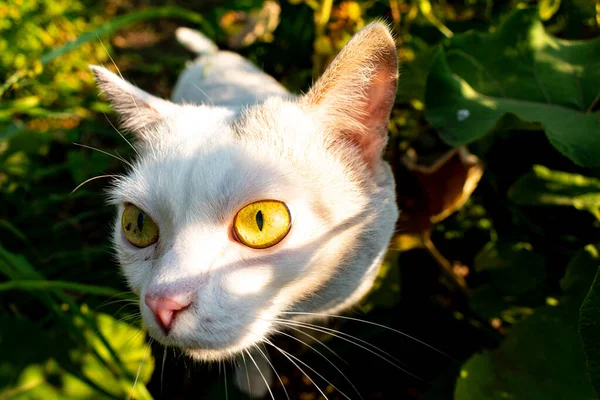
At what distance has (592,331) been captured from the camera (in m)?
0.74

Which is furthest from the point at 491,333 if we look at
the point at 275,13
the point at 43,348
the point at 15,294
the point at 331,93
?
the point at 275,13

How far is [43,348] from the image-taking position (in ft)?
4.08

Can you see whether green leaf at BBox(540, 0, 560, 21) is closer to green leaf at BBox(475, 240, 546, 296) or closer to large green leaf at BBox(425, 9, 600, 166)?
large green leaf at BBox(425, 9, 600, 166)

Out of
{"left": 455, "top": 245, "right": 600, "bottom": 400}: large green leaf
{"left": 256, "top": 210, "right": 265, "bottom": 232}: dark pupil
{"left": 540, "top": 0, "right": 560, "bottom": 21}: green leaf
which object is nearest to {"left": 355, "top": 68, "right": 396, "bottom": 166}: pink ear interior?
{"left": 256, "top": 210, "right": 265, "bottom": 232}: dark pupil

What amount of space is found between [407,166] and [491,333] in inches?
23.2

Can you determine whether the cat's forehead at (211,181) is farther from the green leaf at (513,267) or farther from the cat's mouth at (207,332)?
the green leaf at (513,267)

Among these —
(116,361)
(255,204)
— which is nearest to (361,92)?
(255,204)

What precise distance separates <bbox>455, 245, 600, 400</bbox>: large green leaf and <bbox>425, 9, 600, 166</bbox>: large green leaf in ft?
1.11

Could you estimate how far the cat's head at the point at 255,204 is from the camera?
0.79 m

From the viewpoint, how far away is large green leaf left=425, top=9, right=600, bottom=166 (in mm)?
1010

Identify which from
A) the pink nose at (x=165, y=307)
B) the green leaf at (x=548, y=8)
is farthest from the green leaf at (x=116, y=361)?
the green leaf at (x=548, y=8)

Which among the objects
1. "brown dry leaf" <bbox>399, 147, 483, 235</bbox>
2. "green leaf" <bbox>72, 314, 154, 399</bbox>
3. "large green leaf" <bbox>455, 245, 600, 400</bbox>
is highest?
"brown dry leaf" <bbox>399, 147, 483, 235</bbox>

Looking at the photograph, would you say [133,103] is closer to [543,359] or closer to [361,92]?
Result: [361,92]

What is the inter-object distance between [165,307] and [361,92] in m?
0.56
